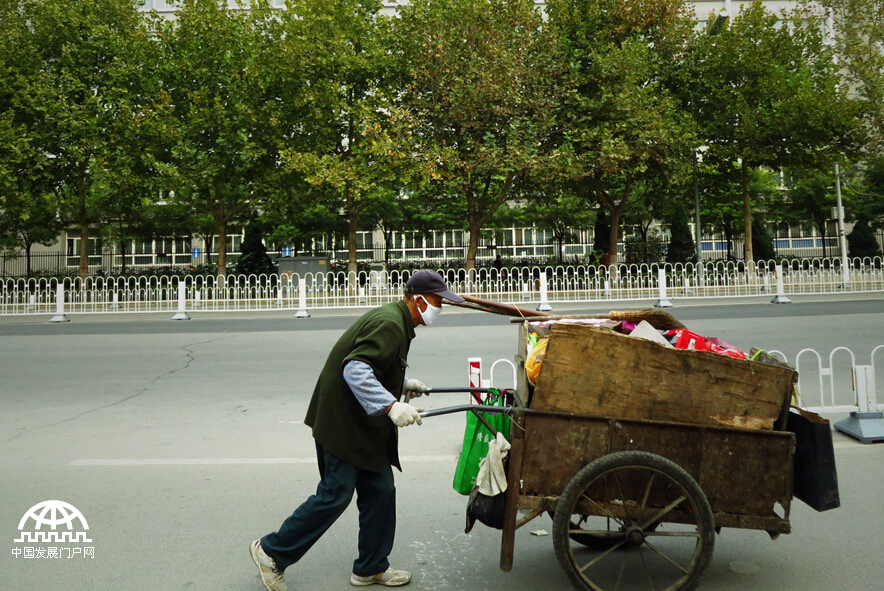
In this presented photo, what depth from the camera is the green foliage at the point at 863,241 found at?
1222 inches

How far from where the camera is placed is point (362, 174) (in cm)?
2116

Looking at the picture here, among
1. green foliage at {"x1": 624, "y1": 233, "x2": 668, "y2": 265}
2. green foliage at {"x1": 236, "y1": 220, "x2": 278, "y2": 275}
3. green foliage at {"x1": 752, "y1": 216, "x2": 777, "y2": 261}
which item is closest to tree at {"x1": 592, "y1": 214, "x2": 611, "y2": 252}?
green foliage at {"x1": 624, "y1": 233, "x2": 668, "y2": 265}

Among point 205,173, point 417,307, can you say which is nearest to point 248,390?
point 417,307

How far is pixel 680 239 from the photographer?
1180 inches

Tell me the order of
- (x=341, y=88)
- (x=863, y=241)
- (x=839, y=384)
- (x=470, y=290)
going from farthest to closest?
(x=863, y=241), (x=341, y=88), (x=470, y=290), (x=839, y=384)

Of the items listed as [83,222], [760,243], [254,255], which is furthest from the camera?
[760,243]

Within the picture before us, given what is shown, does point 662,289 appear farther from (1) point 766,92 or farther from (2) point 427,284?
(2) point 427,284

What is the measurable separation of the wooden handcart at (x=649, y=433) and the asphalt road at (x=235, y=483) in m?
0.55

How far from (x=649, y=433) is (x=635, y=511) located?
40cm

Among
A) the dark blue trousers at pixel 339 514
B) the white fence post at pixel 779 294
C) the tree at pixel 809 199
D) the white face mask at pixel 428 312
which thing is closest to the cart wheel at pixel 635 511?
the dark blue trousers at pixel 339 514

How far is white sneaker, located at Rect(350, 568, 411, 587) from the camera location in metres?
3.30

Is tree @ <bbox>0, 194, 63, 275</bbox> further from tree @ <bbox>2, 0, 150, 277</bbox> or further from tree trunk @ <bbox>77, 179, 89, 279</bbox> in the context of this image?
tree @ <bbox>2, 0, 150, 277</bbox>

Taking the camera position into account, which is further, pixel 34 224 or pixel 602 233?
pixel 602 233

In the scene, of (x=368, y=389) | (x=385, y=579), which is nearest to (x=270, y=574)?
(x=385, y=579)
